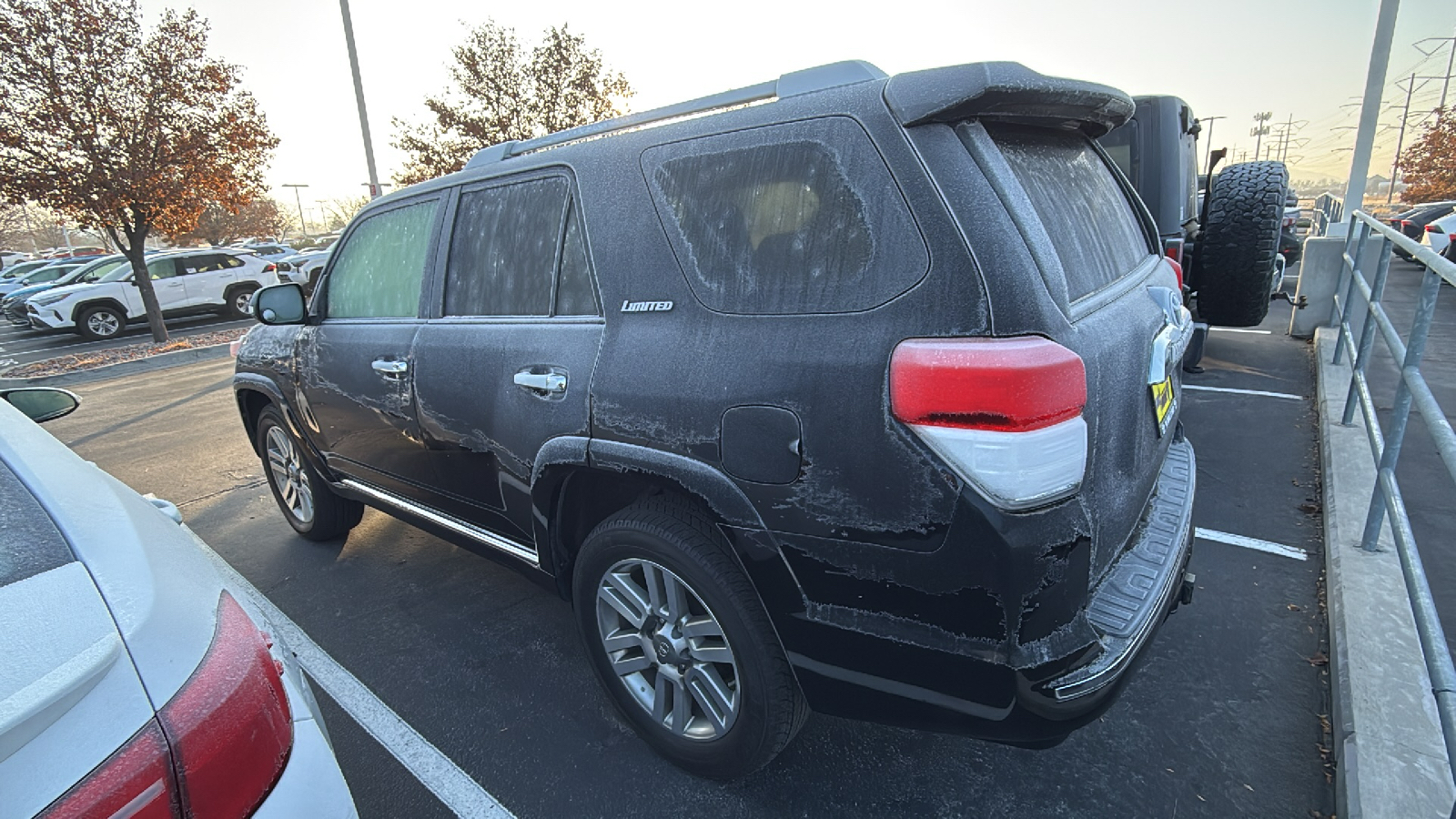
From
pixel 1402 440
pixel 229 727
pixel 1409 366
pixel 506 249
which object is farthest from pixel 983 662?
pixel 1402 440

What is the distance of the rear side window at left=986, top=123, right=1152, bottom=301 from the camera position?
1.75 m

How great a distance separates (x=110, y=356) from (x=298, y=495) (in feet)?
42.0

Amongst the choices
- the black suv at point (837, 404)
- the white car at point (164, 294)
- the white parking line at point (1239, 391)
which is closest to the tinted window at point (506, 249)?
the black suv at point (837, 404)

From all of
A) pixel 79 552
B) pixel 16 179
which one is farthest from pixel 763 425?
pixel 16 179

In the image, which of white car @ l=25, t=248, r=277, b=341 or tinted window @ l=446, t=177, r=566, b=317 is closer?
tinted window @ l=446, t=177, r=566, b=317

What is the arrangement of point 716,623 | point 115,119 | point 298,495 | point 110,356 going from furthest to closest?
point 110,356 < point 115,119 < point 298,495 < point 716,623

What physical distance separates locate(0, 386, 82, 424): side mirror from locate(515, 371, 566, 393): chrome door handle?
1560 millimetres

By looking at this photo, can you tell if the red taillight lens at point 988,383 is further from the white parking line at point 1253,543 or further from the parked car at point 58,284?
the parked car at point 58,284

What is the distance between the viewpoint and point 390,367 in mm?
2938

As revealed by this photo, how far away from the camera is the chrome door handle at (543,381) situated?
219 cm

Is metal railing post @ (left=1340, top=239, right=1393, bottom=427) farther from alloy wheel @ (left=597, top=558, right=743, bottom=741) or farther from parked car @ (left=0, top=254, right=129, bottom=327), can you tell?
parked car @ (left=0, top=254, right=129, bottom=327)

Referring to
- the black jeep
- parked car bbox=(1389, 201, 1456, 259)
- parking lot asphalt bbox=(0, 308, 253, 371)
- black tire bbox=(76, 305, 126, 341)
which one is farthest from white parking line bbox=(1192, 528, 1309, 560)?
black tire bbox=(76, 305, 126, 341)

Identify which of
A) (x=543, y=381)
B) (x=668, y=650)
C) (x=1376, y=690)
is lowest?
(x=1376, y=690)

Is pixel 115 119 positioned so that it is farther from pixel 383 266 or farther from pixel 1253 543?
pixel 1253 543
